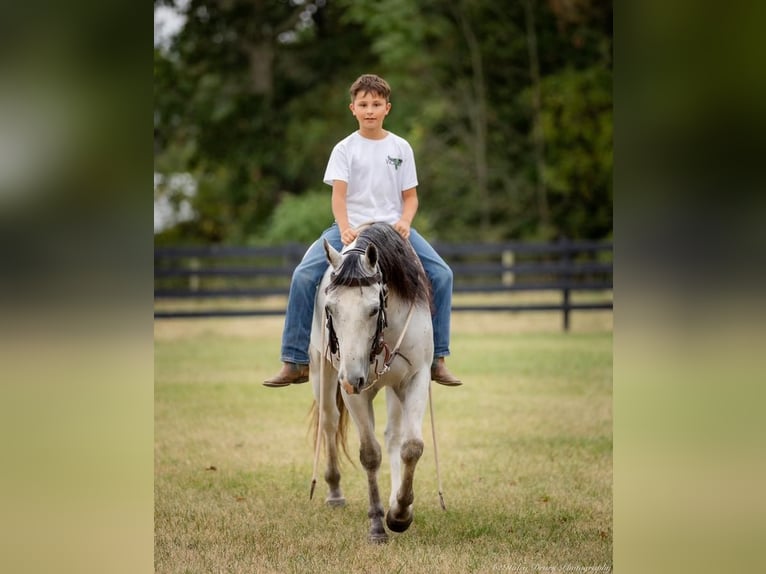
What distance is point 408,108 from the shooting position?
106 ft

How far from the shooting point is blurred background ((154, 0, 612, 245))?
31516 millimetres

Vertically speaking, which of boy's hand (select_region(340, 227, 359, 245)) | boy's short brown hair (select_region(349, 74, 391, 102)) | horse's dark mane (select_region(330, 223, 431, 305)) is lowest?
horse's dark mane (select_region(330, 223, 431, 305))

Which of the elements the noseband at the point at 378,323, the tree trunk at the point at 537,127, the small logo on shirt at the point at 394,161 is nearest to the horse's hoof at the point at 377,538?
the noseband at the point at 378,323

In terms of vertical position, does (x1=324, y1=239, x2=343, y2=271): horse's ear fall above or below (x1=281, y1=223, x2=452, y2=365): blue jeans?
above

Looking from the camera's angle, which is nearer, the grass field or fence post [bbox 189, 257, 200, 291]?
the grass field

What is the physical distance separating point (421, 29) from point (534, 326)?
14.9m

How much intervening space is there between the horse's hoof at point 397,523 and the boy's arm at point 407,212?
1589mm

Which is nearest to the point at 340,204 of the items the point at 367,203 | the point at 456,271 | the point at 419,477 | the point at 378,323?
the point at 367,203

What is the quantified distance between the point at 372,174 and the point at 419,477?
305 centimetres

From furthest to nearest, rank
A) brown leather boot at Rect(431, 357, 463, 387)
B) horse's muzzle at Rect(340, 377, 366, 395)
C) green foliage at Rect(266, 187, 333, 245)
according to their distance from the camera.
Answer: green foliage at Rect(266, 187, 333, 245), brown leather boot at Rect(431, 357, 463, 387), horse's muzzle at Rect(340, 377, 366, 395)

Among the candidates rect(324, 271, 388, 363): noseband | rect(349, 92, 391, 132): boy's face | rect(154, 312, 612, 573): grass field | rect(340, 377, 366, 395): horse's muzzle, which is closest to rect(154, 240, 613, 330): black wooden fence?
rect(154, 312, 612, 573): grass field

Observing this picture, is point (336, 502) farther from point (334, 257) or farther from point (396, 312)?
point (334, 257)

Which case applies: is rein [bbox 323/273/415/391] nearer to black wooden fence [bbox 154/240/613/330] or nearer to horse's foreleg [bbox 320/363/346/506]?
horse's foreleg [bbox 320/363/346/506]

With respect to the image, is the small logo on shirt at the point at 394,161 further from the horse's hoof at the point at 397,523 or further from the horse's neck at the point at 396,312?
the horse's hoof at the point at 397,523
